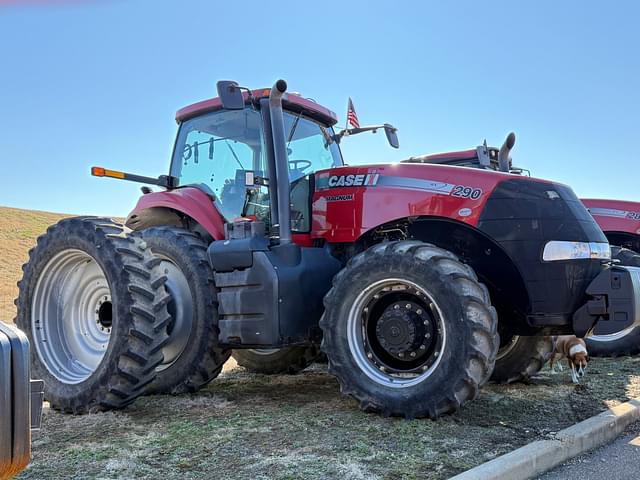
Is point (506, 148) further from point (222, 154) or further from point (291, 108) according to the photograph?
point (222, 154)

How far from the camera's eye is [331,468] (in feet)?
10.5

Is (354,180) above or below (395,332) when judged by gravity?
above

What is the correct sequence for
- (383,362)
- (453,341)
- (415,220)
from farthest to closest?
(415,220)
(383,362)
(453,341)

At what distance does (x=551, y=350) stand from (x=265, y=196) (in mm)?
2952

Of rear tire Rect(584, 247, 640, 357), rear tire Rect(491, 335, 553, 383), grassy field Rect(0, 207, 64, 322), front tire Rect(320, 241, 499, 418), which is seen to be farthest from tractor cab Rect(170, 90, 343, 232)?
grassy field Rect(0, 207, 64, 322)

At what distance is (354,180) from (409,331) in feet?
4.51

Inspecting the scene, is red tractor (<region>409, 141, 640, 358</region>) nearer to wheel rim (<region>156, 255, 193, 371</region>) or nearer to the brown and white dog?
the brown and white dog

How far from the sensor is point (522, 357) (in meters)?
5.57

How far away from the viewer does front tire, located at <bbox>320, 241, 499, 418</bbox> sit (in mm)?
4016

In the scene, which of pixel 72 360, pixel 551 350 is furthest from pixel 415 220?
pixel 72 360

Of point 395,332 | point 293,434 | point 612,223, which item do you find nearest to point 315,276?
point 395,332

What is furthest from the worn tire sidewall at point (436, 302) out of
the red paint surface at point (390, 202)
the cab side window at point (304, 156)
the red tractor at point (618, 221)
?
the red tractor at point (618, 221)

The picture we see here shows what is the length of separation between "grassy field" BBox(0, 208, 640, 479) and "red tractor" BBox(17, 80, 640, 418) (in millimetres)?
241

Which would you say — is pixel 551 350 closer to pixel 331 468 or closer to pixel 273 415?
pixel 273 415
